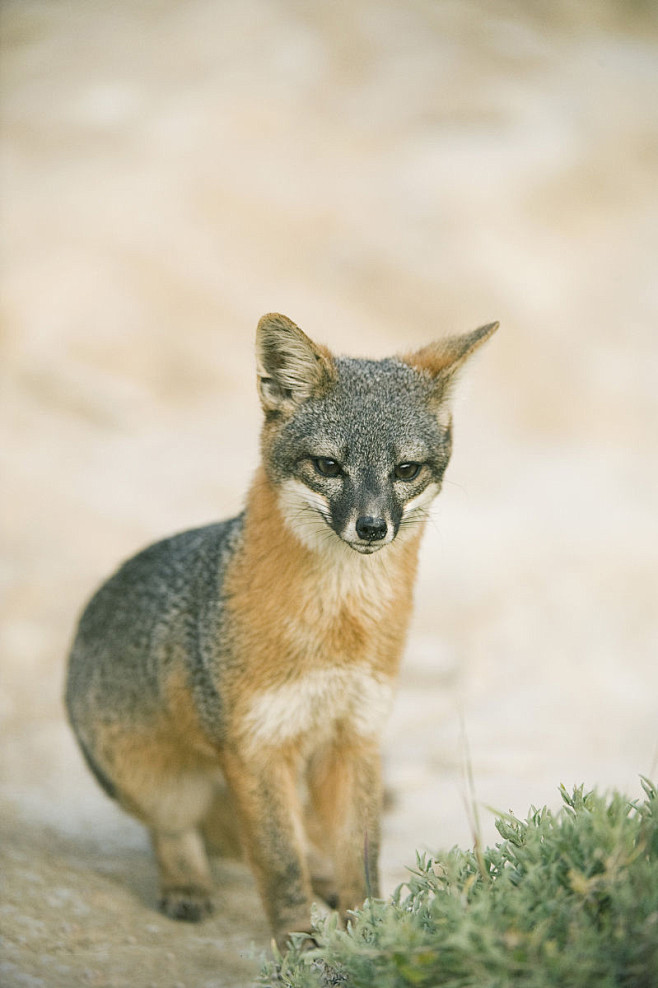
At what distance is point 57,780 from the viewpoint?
558 centimetres

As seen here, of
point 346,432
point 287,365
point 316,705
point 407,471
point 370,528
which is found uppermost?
point 287,365

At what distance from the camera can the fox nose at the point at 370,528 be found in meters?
3.20

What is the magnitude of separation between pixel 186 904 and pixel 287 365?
8.06ft

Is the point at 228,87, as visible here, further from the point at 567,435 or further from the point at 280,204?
the point at 567,435

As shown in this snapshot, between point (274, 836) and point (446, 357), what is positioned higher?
point (446, 357)

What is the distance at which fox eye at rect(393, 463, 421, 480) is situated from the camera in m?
3.51

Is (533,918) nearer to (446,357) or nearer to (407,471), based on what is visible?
(407,471)

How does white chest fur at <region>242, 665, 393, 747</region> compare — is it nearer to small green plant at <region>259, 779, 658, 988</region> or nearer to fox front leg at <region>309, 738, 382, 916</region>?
fox front leg at <region>309, 738, 382, 916</region>

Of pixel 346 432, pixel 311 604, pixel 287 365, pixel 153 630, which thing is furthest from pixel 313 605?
pixel 153 630

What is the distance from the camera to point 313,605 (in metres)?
3.63

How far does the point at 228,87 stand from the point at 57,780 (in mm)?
9226

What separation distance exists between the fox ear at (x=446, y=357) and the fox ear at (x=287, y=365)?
1.31 ft

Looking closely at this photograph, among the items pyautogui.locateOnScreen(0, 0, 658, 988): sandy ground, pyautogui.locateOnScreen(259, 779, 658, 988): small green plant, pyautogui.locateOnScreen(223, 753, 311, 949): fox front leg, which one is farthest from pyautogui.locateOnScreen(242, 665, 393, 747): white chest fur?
pyautogui.locateOnScreen(0, 0, 658, 988): sandy ground

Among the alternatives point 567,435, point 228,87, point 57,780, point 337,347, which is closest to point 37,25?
point 228,87
